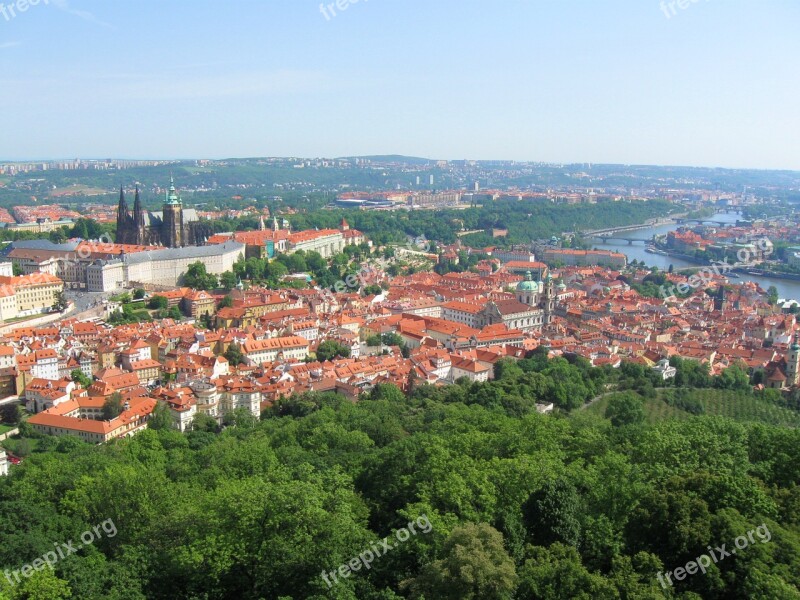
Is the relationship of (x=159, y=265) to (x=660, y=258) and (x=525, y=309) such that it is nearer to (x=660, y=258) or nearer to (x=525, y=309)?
(x=525, y=309)

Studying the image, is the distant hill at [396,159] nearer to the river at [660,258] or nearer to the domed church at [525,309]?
the river at [660,258]

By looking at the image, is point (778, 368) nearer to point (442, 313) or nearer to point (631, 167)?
point (442, 313)

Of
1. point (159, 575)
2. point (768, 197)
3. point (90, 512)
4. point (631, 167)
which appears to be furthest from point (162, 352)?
point (631, 167)

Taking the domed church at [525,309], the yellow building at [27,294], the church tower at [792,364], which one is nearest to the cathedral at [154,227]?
the yellow building at [27,294]

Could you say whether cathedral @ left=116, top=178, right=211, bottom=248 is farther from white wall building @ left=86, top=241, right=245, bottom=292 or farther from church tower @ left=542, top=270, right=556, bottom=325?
church tower @ left=542, top=270, right=556, bottom=325

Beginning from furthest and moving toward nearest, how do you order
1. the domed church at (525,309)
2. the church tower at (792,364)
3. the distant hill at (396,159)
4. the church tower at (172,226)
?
the distant hill at (396,159), the church tower at (172,226), the domed church at (525,309), the church tower at (792,364)

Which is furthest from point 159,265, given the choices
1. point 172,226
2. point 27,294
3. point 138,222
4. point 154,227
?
point 27,294
